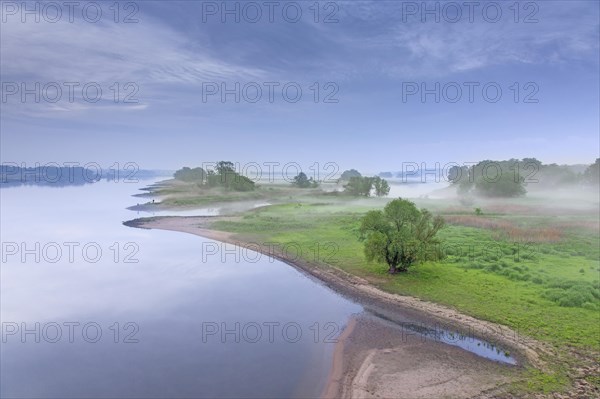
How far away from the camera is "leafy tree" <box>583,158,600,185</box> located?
102 meters

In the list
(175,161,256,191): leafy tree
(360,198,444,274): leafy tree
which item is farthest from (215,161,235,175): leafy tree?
(360,198,444,274): leafy tree

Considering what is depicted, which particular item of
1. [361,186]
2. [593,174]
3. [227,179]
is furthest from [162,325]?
[593,174]

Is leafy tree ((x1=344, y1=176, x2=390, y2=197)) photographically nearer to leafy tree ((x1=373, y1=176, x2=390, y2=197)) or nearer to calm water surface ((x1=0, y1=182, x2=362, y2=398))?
leafy tree ((x1=373, y1=176, x2=390, y2=197))

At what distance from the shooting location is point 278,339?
23.3 meters

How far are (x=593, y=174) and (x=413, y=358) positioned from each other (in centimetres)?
11289

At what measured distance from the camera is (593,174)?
103625 millimetres

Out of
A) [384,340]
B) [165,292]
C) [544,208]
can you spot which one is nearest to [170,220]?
[165,292]

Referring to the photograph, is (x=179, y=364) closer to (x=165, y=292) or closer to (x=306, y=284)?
(x=165, y=292)

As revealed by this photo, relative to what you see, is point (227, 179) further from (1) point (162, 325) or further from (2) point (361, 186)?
(1) point (162, 325)

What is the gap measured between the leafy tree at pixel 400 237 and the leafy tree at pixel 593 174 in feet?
320

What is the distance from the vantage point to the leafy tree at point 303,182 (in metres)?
150

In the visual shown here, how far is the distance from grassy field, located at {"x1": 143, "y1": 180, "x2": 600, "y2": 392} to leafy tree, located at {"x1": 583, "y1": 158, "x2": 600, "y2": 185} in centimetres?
5093

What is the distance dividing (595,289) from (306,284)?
855 inches

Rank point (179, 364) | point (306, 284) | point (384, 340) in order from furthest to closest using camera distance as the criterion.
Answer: point (306, 284) < point (384, 340) < point (179, 364)
